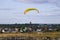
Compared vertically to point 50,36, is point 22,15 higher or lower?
higher

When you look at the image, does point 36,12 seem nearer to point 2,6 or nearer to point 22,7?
point 22,7

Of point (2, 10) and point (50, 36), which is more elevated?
point (2, 10)

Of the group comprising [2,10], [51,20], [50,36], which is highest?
[2,10]

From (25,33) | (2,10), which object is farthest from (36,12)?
(2,10)

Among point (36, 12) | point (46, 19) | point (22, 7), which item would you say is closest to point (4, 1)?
point (22, 7)

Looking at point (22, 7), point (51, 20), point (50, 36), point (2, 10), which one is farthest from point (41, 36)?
point (2, 10)

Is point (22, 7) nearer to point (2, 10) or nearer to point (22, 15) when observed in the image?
point (22, 15)

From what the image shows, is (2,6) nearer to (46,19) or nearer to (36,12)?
(36,12)
